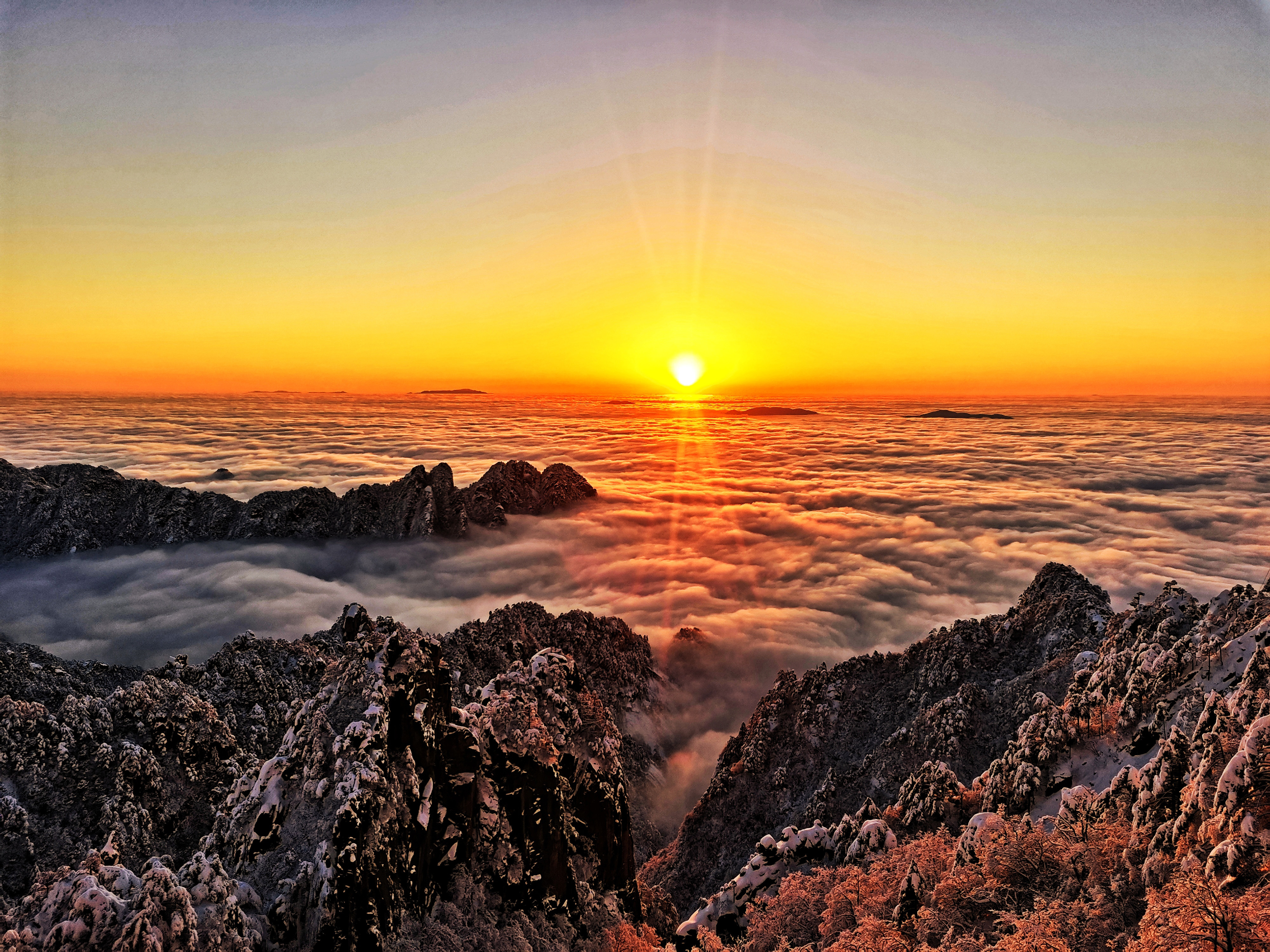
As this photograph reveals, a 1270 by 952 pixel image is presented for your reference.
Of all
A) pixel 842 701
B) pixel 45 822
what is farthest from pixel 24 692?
pixel 842 701

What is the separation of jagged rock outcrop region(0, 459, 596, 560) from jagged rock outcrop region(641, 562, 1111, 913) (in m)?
80.7

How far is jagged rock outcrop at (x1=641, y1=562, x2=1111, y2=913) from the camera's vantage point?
111 feet

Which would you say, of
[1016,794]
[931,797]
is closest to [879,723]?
[931,797]

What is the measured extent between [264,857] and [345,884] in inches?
101

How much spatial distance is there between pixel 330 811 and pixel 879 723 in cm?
3335

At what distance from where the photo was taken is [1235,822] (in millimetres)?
12250

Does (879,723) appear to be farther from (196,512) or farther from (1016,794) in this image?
(196,512)

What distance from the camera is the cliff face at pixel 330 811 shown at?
12859mm

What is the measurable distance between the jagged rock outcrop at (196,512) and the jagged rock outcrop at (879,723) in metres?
80.7

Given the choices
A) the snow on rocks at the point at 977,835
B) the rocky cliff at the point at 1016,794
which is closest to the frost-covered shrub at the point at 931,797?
the rocky cliff at the point at 1016,794

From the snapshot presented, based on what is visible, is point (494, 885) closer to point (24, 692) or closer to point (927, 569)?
point (24, 692)

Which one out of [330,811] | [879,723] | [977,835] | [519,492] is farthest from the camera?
[519,492]

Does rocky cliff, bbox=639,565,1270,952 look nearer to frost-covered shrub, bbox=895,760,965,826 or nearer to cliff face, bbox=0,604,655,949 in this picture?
frost-covered shrub, bbox=895,760,965,826

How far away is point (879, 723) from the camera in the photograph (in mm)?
40219
